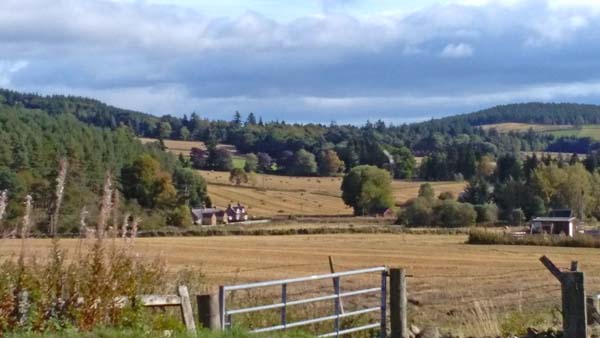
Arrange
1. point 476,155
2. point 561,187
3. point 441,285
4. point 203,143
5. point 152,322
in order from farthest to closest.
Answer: point 203,143
point 476,155
point 561,187
point 441,285
point 152,322

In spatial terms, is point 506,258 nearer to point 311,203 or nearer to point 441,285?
point 441,285

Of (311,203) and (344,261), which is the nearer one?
(344,261)

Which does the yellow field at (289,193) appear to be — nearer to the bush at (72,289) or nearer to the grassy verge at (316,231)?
the grassy verge at (316,231)

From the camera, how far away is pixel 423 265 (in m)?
45.6

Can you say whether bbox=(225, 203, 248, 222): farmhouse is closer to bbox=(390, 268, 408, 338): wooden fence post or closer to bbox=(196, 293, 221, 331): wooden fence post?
bbox=(390, 268, 408, 338): wooden fence post

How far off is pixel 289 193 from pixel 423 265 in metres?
94.1

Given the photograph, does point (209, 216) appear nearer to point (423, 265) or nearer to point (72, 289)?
point (423, 265)

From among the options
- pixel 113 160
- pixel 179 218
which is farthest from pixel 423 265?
pixel 113 160

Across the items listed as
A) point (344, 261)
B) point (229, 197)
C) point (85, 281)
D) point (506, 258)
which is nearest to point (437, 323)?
point (85, 281)

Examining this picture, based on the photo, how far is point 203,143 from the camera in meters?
195

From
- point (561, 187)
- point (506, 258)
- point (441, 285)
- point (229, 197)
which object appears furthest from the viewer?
point (229, 197)

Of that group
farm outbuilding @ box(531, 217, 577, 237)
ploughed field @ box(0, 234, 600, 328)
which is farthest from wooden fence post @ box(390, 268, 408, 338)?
farm outbuilding @ box(531, 217, 577, 237)

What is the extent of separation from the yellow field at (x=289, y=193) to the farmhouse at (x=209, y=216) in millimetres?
8495

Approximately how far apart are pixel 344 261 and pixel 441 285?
685 inches
